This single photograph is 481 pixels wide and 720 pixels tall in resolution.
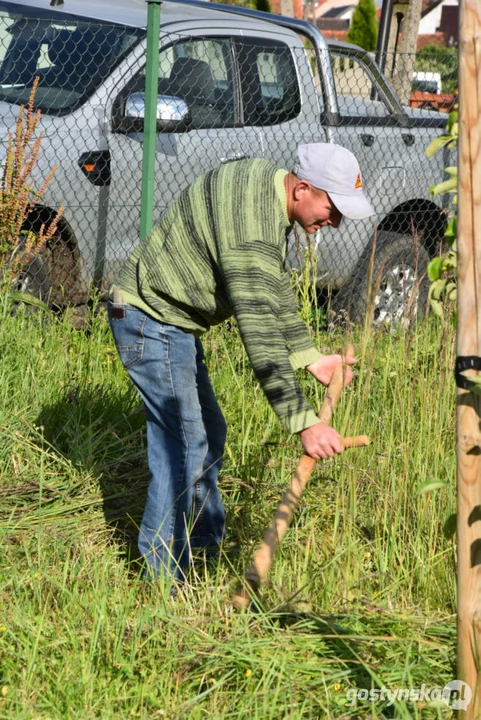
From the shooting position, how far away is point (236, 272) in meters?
2.90

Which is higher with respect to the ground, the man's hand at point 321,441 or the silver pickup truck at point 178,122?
the silver pickup truck at point 178,122

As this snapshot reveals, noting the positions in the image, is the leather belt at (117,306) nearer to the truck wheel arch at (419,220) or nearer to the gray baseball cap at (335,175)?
the gray baseball cap at (335,175)

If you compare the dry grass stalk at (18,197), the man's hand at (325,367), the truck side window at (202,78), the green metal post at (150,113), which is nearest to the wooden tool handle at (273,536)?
the man's hand at (325,367)

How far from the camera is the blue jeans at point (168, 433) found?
328cm

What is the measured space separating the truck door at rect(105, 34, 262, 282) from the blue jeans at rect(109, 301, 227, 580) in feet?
7.51

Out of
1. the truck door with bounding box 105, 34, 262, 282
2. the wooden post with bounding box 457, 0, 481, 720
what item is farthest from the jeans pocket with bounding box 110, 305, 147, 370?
the truck door with bounding box 105, 34, 262, 282

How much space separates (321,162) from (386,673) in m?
1.43

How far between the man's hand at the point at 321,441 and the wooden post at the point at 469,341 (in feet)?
2.00

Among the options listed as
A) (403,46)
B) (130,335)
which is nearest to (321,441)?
(130,335)

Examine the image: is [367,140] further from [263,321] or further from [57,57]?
[263,321]

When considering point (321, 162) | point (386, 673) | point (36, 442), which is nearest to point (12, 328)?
point (36, 442)

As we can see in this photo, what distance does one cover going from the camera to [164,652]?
272cm

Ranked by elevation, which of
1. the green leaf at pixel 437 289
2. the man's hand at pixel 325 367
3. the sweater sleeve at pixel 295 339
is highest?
the green leaf at pixel 437 289

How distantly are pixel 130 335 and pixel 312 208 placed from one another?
0.77 metres
